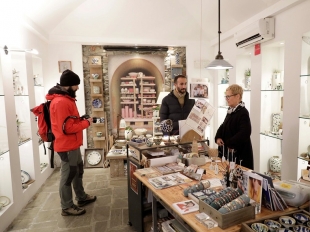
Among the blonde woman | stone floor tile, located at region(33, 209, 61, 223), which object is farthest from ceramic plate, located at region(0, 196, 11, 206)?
the blonde woman

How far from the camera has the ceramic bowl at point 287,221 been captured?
1.25 m

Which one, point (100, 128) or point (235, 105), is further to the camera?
point (100, 128)

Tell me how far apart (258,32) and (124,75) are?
10.0 ft

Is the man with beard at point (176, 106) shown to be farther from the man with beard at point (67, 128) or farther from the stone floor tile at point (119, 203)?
the stone floor tile at point (119, 203)

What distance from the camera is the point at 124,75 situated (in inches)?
213

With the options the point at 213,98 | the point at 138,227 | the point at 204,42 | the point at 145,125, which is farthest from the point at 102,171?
the point at 204,42

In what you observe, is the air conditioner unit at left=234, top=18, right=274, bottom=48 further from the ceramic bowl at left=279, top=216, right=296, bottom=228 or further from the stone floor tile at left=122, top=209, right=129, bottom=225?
the stone floor tile at left=122, top=209, right=129, bottom=225

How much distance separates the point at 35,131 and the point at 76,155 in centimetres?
136

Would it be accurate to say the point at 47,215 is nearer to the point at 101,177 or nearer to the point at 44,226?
the point at 44,226

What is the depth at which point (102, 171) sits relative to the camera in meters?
4.70

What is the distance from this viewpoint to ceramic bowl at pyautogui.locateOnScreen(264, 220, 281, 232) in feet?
4.00

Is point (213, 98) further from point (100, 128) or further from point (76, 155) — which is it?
point (76, 155)

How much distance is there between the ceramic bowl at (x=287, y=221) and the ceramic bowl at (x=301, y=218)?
0.03 metres

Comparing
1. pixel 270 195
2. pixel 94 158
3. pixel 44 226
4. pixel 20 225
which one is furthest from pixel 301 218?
pixel 94 158
